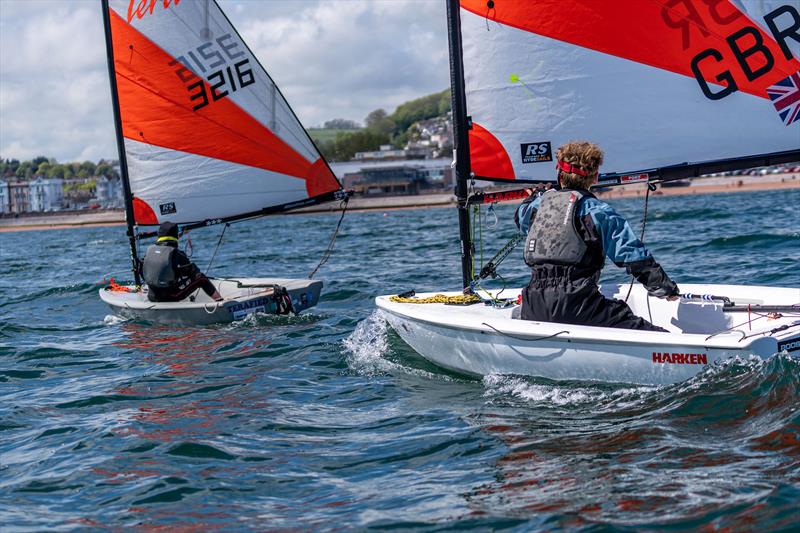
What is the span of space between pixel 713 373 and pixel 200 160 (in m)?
8.88

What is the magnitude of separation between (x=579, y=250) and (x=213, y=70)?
7.77m

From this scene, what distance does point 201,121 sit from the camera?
1256cm

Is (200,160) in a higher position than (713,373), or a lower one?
higher

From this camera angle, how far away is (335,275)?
16.7m

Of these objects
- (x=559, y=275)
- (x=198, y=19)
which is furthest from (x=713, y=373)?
(x=198, y=19)

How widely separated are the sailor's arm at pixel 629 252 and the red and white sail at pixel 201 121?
705 centimetres

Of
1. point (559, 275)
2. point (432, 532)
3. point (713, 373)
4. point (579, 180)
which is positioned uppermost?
point (579, 180)

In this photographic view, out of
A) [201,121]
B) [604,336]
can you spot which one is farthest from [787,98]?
[201,121]

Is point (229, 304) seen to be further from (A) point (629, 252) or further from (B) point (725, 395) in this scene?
(B) point (725, 395)

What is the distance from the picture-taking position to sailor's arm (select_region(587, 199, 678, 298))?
598 cm

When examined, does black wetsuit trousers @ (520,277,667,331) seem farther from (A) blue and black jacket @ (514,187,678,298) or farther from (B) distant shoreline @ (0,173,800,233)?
(B) distant shoreline @ (0,173,800,233)

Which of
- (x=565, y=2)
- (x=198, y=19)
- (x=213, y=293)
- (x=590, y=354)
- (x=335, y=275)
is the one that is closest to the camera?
(x=590, y=354)

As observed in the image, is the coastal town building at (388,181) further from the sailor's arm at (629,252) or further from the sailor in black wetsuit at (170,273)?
the sailor's arm at (629,252)

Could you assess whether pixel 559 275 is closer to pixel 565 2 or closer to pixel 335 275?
pixel 565 2
